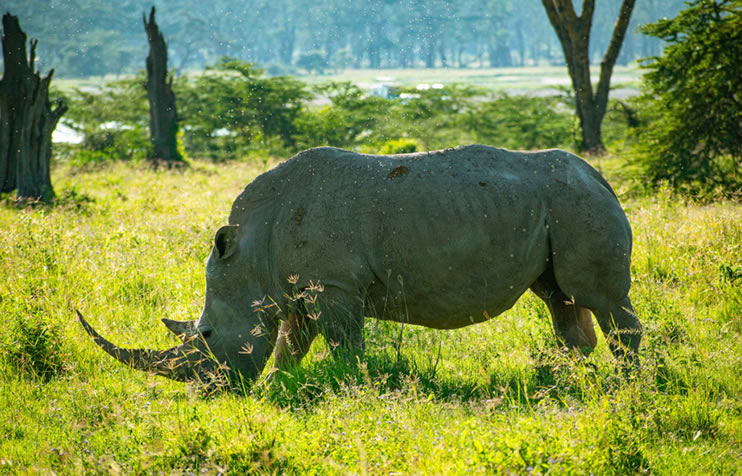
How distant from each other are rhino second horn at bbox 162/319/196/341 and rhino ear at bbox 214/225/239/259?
0.52 m

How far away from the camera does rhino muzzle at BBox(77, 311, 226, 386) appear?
14.5ft

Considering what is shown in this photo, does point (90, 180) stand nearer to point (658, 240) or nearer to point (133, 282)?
point (133, 282)

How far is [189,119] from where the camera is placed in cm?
2873

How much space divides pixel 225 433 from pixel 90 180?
14.5m

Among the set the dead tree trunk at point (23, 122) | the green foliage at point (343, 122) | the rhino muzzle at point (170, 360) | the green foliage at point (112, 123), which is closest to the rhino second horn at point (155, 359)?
the rhino muzzle at point (170, 360)

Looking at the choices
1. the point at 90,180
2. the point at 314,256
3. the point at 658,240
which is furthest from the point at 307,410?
the point at 90,180

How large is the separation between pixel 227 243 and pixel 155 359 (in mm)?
882

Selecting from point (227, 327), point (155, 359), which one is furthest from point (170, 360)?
point (227, 327)

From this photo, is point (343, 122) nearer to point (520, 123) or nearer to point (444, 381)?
point (520, 123)

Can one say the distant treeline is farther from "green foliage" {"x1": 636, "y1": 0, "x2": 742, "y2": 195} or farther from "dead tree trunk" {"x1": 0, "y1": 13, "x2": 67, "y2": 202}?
"green foliage" {"x1": 636, "y1": 0, "x2": 742, "y2": 195}

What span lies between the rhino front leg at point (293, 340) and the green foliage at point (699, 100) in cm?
813

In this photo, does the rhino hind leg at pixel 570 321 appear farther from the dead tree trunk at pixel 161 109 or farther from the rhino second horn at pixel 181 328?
the dead tree trunk at pixel 161 109

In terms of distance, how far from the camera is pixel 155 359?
450 centimetres

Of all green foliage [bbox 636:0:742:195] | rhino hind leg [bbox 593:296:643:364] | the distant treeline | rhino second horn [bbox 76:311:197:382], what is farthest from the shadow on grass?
the distant treeline
